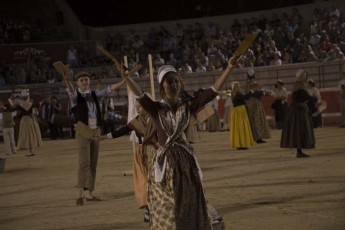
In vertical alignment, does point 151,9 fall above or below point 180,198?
above

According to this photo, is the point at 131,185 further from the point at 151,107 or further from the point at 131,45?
the point at 131,45

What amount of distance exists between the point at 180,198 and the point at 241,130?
13.7 m

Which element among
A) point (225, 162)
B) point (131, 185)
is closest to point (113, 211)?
point (131, 185)

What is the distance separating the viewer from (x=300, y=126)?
1656 cm

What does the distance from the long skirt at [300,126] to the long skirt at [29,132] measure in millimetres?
8253

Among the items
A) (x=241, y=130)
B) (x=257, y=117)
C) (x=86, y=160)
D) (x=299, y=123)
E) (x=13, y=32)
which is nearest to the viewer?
(x=86, y=160)

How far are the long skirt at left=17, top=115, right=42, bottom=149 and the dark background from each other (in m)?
17.9

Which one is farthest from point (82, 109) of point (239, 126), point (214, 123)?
point (214, 123)

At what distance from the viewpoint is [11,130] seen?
23.2 metres

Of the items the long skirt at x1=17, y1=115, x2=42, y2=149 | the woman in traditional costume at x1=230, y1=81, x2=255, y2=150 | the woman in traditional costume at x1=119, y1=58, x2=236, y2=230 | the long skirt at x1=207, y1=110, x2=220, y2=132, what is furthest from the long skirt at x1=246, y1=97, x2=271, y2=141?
the woman in traditional costume at x1=119, y1=58, x2=236, y2=230

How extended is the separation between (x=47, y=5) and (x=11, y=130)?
18.9 metres

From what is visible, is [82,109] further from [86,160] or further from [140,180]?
[140,180]

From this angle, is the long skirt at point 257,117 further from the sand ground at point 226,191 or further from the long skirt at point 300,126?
the long skirt at point 300,126

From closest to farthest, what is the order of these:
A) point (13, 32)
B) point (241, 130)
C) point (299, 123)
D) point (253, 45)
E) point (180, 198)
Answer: point (180, 198) < point (299, 123) < point (241, 130) < point (253, 45) < point (13, 32)
